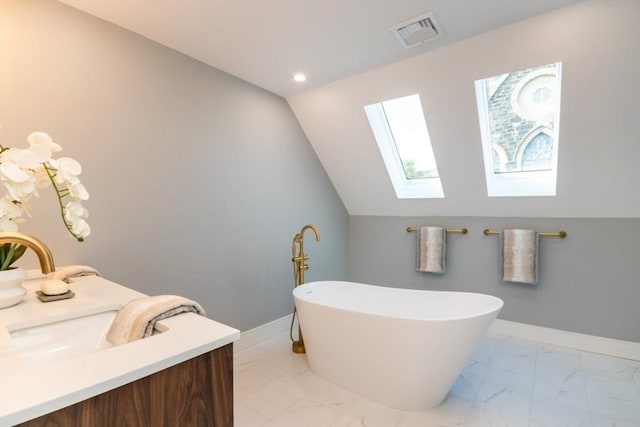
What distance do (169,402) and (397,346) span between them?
1.51m

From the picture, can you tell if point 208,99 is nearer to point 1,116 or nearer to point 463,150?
point 1,116

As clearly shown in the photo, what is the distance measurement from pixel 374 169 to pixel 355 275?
1.45m

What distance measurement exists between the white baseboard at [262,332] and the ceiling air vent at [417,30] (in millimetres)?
2648

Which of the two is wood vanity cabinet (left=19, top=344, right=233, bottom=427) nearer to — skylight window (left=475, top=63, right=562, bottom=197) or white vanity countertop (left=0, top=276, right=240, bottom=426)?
white vanity countertop (left=0, top=276, right=240, bottom=426)

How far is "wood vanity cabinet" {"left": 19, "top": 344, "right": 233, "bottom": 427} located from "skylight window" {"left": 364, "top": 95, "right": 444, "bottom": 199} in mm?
2690

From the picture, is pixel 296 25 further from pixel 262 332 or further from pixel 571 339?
pixel 571 339

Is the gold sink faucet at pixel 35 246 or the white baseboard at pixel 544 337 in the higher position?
the gold sink faucet at pixel 35 246

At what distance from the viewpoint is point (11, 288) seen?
1106 millimetres

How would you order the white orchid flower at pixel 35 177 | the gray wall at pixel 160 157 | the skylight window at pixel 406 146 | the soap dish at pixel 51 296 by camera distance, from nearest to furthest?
the white orchid flower at pixel 35 177, the soap dish at pixel 51 296, the gray wall at pixel 160 157, the skylight window at pixel 406 146

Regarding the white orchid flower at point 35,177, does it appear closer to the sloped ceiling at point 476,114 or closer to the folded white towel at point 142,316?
the folded white towel at point 142,316

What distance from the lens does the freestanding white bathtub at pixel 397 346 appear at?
1874mm

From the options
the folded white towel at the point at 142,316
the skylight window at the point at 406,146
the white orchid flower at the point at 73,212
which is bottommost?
→ the folded white towel at the point at 142,316

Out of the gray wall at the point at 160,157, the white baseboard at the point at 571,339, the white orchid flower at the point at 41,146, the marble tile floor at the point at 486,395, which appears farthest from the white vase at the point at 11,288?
the white baseboard at the point at 571,339

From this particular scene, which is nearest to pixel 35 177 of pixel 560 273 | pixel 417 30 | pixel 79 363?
pixel 79 363
